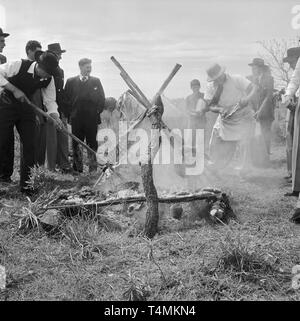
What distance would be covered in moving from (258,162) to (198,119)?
162 cm

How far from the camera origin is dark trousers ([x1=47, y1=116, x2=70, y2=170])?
24.8 feet

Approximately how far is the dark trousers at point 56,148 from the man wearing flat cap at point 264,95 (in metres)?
3.59

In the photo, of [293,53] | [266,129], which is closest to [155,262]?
[293,53]

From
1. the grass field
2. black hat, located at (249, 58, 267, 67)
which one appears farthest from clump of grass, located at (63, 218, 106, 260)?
black hat, located at (249, 58, 267, 67)

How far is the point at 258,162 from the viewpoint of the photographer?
883 cm

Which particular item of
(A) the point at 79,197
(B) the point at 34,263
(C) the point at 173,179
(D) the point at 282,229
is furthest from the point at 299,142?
(B) the point at 34,263

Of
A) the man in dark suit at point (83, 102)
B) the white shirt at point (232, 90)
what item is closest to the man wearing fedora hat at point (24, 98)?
the man in dark suit at point (83, 102)

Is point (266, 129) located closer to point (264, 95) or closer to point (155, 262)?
point (264, 95)

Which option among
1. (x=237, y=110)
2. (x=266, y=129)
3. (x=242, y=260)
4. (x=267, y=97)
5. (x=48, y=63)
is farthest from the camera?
(x=266, y=129)

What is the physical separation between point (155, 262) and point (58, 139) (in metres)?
4.69

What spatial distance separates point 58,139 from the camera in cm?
796

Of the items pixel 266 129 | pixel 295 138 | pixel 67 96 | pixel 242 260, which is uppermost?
pixel 67 96
